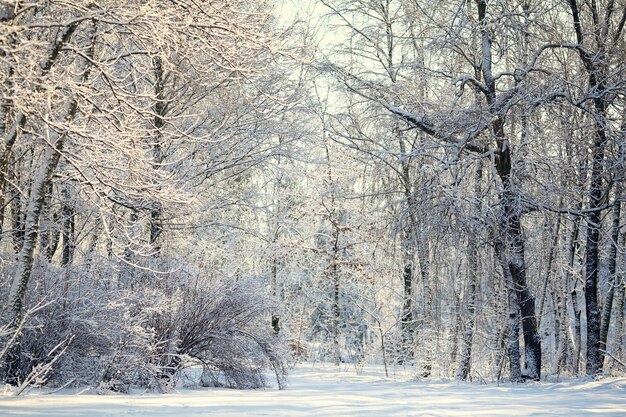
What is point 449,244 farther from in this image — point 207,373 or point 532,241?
point 207,373

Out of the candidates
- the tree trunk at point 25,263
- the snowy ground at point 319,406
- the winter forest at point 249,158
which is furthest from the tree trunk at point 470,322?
the tree trunk at point 25,263

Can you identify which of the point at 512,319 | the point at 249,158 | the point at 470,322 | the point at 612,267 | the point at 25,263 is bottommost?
the point at 512,319

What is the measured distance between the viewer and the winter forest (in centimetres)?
647

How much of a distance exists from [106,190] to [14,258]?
300 cm

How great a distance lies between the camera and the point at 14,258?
8.66 metres

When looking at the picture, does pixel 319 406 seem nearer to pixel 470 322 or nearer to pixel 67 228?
pixel 67 228

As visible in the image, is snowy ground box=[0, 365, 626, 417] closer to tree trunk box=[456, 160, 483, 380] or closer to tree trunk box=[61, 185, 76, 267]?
tree trunk box=[456, 160, 483, 380]

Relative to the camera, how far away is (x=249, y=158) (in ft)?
43.7

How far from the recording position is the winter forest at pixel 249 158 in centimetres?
647

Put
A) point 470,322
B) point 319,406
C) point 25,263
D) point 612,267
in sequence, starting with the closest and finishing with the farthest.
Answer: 1. point 319,406
2. point 25,263
3. point 612,267
4. point 470,322

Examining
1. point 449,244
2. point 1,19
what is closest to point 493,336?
point 449,244

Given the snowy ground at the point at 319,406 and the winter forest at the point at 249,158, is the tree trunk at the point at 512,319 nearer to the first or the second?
the winter forest at the point at 249,158

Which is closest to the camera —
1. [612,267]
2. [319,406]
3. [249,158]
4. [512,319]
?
[319,406]

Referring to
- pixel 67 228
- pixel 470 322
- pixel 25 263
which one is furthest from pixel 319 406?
pixel 470 322
